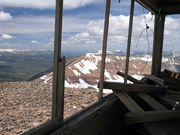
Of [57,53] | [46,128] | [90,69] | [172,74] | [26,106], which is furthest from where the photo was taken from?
[172,74]

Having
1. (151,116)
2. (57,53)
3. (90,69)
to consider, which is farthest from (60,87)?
(90,69)

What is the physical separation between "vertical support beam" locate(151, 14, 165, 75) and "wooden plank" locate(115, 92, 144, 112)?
3.36 metres

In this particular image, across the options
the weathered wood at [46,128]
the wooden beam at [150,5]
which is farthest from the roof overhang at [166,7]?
the weathered wood at [46,128]

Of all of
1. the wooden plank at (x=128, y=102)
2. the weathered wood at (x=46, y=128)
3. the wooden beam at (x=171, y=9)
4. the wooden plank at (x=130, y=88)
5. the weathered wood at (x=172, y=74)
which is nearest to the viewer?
the weathered wood at (x=46, y=128)

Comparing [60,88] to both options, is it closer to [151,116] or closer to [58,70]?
[58,70]

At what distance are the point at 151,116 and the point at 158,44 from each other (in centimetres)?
409

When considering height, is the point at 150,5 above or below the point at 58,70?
above

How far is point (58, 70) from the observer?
2041 mm

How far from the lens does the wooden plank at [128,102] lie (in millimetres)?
3092

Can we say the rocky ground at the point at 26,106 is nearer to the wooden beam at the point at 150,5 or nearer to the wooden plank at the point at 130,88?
the wooden plank at the point at 130,88

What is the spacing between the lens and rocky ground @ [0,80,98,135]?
10.5ft

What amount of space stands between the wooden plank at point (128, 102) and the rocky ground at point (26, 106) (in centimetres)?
Result: 53

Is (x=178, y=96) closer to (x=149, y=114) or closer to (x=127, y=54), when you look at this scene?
(x=127, y=54)

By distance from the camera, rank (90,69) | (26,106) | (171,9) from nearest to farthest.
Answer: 1. (26,106)
2. (90,69)
3. (171,9)
